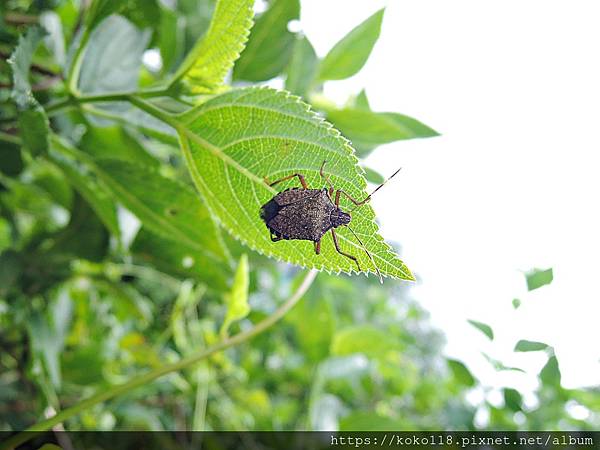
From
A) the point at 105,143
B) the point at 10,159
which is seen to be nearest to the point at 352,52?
the point at 105,143

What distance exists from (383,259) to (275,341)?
974 mm

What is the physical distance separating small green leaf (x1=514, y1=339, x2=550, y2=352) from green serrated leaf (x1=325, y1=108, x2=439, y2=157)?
39 cm

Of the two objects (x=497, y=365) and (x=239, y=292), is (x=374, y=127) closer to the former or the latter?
(x=239, y=292)

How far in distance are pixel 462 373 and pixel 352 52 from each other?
586 millimetres

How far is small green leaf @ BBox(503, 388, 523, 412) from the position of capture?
934 mm

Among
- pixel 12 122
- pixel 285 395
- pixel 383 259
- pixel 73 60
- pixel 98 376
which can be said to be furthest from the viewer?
pixel 285 395

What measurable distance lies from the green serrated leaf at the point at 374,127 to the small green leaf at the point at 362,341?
38cm

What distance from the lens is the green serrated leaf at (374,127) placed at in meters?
0.62

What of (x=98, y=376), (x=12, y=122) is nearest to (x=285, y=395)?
(x=98, y=376)

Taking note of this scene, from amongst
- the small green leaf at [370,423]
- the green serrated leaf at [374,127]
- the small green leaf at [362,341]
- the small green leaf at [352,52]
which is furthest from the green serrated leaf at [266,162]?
the small green leaf at [362,341]

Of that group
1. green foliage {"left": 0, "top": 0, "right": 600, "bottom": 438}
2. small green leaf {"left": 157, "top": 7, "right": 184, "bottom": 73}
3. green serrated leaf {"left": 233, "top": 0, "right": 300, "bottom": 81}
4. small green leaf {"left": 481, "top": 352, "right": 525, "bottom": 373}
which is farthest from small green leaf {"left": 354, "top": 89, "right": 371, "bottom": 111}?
small green leaf {"left": 481, "top": 352, "right": 525, "bottom": 373}

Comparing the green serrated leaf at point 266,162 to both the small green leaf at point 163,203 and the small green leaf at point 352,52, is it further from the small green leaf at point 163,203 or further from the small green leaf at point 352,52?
the small green leaf at point 352,52

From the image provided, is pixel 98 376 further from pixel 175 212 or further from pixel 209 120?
pixel 209 120

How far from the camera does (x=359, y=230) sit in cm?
35
